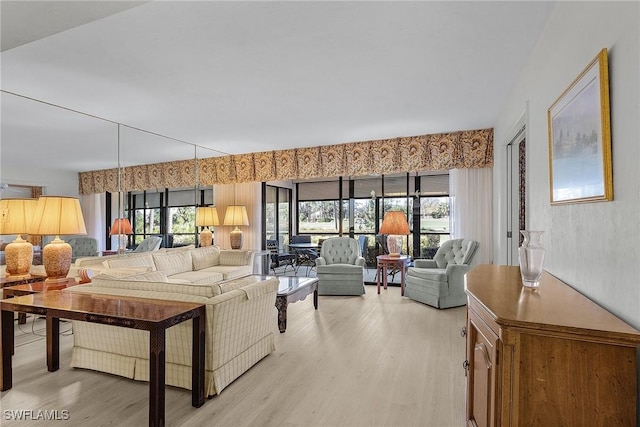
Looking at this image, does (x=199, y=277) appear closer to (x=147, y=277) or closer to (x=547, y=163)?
(x=147, y=277)

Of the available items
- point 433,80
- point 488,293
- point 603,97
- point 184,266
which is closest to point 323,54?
point 433,80

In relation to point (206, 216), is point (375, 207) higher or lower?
higher

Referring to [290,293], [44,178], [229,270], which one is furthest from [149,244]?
[290,293]

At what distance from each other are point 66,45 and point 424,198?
18.1 feet

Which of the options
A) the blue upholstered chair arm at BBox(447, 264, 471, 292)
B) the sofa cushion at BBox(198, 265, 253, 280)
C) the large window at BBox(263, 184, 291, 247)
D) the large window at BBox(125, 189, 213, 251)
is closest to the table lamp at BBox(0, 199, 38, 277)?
the large window at BBox(125, 189, 213, 251)

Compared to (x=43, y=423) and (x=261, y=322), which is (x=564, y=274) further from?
(x=43, y=423)

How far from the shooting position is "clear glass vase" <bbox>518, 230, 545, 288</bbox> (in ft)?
5.39

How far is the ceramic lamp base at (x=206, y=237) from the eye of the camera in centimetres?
588

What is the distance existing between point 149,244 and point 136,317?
3227 mm

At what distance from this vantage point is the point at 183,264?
4.95 metres

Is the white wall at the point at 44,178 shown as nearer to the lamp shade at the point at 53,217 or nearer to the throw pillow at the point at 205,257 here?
the lamp shade at the point at 53,217

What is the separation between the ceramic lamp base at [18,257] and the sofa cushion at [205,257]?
2.18 m

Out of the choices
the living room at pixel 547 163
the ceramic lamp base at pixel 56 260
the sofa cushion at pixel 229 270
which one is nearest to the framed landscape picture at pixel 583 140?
the living room at pixel 547 163

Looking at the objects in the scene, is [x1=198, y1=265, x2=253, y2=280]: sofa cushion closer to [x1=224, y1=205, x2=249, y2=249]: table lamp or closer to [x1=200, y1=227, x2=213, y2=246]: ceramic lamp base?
[x1=200, y1=227, x2=213, y2=246]: ceramic lamp base
